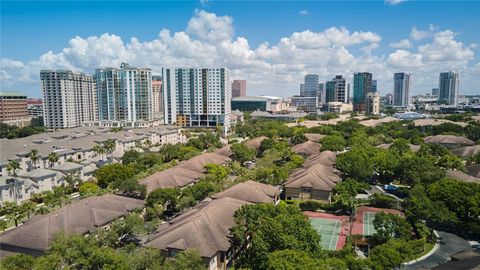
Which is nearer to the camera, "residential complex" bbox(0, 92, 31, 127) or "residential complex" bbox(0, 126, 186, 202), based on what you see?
"residential complex" bbox(0, 126, 186, 202)

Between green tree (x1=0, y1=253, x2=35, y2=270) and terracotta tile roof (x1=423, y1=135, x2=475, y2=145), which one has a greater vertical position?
terracotta tile roof (x1=423, y1=135, x2=475, y2=145)

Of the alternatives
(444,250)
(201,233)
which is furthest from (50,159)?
(444,250)

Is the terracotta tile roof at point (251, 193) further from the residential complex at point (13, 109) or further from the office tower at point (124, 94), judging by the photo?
the residential complex at point (13, 109)

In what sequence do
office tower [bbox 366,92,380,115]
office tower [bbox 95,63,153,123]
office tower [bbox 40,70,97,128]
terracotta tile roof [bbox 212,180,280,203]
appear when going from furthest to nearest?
office tower [bbox 366,92,380,115] → office tower [bbox 95,63,153,123] → office tower [bbox 40,70,97,128] → terracotta tile roof [bbox 212,180,280,203]

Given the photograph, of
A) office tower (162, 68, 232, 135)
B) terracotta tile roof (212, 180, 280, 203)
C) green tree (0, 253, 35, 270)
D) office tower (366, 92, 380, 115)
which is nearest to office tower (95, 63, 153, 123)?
office tower (162, 68, 232, 135)

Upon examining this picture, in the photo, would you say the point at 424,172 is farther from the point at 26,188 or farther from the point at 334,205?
the point at 26,188

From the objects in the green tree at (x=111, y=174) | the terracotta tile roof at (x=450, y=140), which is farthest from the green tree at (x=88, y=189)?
the terracotta tile roof at (x=450, y=140)

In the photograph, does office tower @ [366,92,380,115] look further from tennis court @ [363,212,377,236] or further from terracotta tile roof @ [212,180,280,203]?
terracotta tile roof @ [212,180,280,203]

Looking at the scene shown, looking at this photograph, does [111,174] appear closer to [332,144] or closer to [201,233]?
[201,233]
